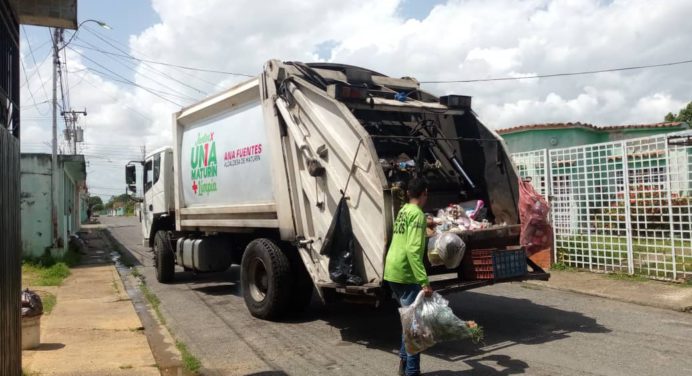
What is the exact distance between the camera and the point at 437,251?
5.07m

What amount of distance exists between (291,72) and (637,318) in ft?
16.1

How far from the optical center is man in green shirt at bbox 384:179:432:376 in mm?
4355

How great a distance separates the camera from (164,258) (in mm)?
10336

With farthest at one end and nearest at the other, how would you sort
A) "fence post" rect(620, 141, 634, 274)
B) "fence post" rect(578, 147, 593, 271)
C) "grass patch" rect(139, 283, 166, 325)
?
1. "fence post" rect(578, 147, 593, 271)
2. "fence post" rect(620, 141, 634, 274)
3. "grass patch" rect(139, 283, 166, 325)

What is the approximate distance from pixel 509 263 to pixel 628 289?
3.66 metres

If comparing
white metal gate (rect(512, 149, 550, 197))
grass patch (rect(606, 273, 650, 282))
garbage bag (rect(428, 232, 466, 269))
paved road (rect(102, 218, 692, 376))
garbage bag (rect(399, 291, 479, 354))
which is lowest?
paved road (rect(102, 218, 692, 376))

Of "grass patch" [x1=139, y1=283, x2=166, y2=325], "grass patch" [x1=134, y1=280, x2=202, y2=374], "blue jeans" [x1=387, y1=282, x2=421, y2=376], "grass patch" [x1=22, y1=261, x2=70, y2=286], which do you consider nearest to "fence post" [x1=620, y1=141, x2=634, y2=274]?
"blue jeans" [x1=387, y1=282, x2=421, y2=376]

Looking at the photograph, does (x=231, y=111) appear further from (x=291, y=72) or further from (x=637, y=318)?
(x=637, y=318)

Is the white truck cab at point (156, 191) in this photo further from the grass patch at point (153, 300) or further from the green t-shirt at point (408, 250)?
the green t-shirt at point (408, 250)

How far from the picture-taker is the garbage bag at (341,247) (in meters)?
5.38

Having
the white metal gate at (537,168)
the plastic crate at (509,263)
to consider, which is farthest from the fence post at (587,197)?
the plastic crate at (509,263)

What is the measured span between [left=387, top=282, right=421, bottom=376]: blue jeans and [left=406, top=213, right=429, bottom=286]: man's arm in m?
0.16

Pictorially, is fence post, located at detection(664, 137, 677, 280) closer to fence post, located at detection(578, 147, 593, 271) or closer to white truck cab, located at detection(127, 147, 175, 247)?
fence post, located at detection(578, 147, 593, 271)

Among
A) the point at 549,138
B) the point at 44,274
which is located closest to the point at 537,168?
the point at 549,138
